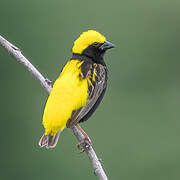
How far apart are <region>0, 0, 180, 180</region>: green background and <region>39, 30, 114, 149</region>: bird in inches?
182

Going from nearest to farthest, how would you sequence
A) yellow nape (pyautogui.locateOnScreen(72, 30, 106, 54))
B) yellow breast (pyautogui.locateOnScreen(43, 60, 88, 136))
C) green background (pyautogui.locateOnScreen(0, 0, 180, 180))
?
yellow breast (pyautogui.locateOnScreen(43, 60, 88, 136)), yellow nape (pyautogui.locateOnScreen(72, 30, 106, 54)), green background (pyautogui.locateOnScreen(0, 0, 180, 180))

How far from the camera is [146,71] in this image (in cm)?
1445

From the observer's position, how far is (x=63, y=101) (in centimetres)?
676

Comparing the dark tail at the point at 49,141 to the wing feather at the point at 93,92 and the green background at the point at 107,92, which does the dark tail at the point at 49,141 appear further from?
the green background at the point at 107,92

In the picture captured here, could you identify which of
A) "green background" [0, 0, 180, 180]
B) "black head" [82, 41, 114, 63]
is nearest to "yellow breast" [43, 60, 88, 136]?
"black head" [82, 41, 114, 63]

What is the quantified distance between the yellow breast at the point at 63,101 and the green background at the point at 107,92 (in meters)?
4.93

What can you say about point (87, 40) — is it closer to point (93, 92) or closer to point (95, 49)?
point (95, 49)

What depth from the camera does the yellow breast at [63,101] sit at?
22.0ft

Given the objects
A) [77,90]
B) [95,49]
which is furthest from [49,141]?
[95,49]

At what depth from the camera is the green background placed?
12.0m

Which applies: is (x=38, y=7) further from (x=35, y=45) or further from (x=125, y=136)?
(x=125, y=136)

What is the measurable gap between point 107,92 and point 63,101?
6.58 metres

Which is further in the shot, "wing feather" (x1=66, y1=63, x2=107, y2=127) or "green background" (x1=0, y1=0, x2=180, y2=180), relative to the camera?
"green background" (x1=0, y1=0, x2=180, y2=180)

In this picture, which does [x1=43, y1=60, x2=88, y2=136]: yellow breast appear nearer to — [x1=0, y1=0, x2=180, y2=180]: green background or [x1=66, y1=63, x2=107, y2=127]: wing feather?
[x1=66, y1=63, x2=107, y2=127]: wing feather
